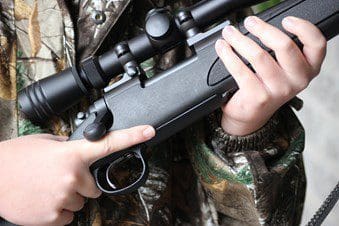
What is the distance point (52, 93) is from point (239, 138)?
25 centimetres

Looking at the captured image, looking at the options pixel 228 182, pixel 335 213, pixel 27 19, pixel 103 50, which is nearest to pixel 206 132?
pixel 228 182

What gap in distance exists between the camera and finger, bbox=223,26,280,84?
0.66m

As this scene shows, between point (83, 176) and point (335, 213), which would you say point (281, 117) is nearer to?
point (83, 176)

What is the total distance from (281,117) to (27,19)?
38cm

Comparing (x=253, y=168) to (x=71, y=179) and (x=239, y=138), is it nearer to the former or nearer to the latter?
(x=239, y=138)

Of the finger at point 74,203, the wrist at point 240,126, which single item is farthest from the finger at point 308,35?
the finger at point 74,203

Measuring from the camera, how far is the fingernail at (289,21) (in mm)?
658

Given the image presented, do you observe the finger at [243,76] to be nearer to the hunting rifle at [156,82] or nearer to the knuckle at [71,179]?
the hunting rifle at [156,82]

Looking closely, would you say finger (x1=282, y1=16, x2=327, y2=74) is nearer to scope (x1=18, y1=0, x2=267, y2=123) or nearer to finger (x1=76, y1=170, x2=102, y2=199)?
scope (x1=18, y1=0, x2=267, y2=123)

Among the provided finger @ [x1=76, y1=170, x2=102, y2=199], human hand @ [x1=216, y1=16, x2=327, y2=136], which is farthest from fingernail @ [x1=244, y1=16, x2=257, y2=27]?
finger @ [x1=76, y1=170, x2=102, y2=199]

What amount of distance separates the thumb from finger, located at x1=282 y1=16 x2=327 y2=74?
207 mm

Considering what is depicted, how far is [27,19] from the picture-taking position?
75cm

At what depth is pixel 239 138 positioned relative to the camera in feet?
2.52

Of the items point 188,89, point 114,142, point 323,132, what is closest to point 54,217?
point 114,142
